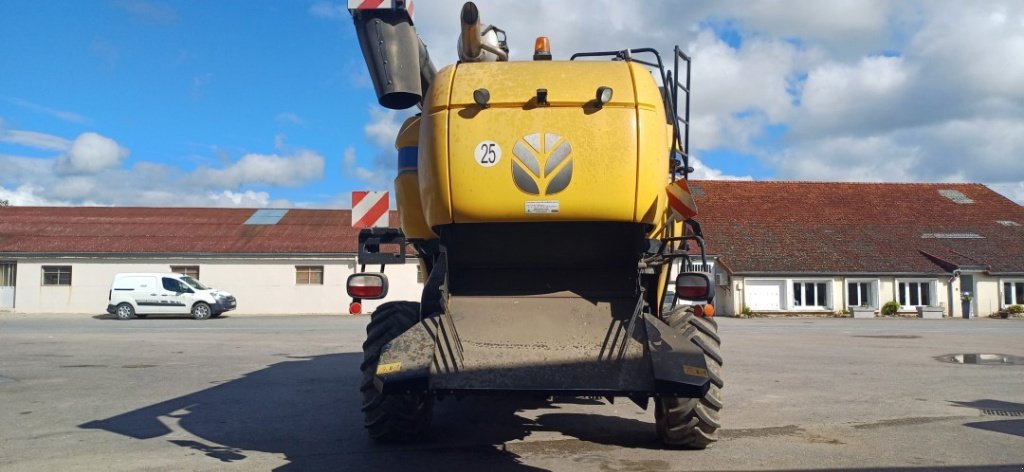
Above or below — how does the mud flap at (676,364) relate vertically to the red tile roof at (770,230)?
below

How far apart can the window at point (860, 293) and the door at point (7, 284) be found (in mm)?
36329


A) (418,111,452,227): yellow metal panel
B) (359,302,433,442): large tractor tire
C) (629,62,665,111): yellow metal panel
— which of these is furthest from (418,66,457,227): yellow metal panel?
(629,62,665,111): yellow metal panel

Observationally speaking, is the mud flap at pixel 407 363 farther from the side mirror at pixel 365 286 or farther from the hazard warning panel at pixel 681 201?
the hazard warning panel at pixel 681 201

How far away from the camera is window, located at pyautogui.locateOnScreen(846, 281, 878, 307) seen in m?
34.7

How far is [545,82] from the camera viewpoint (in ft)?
17.7

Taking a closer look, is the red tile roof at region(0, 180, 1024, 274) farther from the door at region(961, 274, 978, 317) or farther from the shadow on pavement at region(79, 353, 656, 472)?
the shadow on pavement at region(79, 353, 656, 472)

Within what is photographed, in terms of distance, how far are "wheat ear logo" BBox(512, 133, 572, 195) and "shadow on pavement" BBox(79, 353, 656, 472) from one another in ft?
4.88

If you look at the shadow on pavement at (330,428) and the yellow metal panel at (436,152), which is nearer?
the yellow metal panel at (436,152)

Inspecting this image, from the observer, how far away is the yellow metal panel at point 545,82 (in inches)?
210

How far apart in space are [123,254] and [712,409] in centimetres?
3226

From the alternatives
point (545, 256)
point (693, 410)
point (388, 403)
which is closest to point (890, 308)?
point (693, 410)

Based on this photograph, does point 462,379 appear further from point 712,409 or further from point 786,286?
point 786,286

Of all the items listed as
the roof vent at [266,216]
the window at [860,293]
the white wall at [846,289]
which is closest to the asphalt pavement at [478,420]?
the white wall at [846,289]

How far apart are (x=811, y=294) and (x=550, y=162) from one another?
3235 cm
